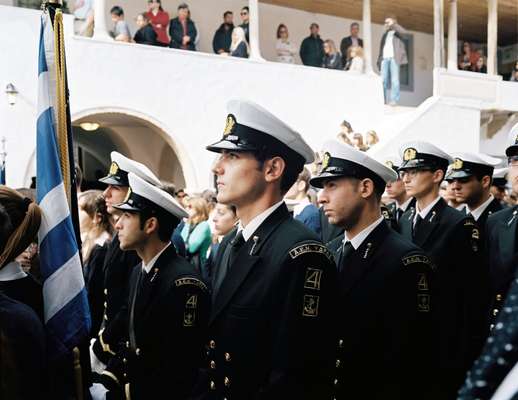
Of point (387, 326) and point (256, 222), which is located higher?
point (256, 222)

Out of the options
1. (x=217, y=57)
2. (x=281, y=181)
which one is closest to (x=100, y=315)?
(x=281, y=181)

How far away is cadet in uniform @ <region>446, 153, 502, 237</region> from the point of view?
5.02 metres

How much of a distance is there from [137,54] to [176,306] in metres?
10.3

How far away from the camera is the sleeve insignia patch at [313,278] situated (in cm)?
238

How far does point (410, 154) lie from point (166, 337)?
2.43m

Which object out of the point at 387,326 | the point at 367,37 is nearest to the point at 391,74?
the point at 367,37

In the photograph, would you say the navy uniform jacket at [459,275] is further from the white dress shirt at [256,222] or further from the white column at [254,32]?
the white column at [254,32]

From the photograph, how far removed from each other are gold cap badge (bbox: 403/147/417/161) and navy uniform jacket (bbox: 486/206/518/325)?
708 mm

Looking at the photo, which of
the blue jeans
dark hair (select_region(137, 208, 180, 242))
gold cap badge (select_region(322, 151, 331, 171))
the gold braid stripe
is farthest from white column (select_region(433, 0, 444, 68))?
the gold braid stripe

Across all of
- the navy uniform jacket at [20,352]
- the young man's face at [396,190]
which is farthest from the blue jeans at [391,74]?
the navy uniform jacket at [20,352]

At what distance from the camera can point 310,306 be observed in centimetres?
236

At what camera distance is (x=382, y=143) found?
14.3 meters

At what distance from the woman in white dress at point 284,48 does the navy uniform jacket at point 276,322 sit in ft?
46.6

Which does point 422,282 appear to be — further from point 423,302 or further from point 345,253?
point 345,253
